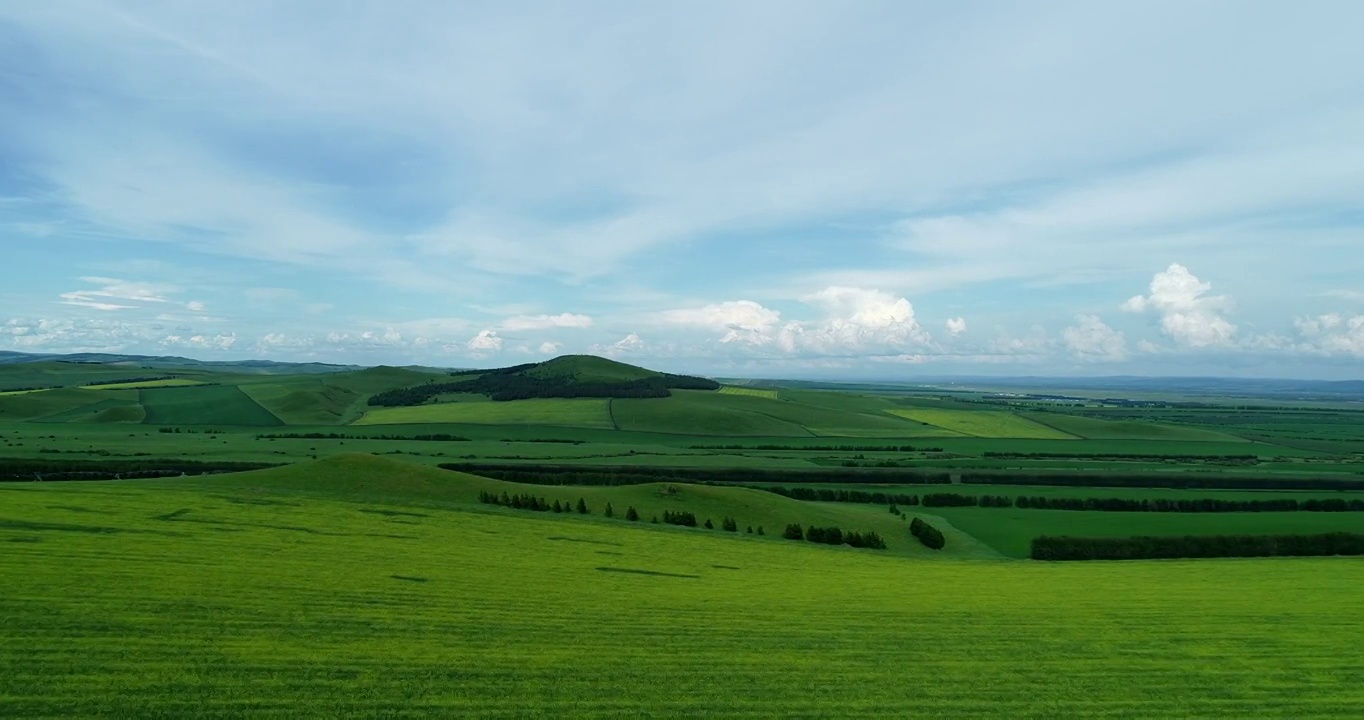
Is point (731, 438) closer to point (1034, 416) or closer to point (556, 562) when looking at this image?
point (1034, 416)

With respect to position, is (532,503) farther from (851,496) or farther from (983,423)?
(983,423)

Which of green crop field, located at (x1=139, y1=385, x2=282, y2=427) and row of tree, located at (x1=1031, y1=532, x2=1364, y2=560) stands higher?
green crop field, located at (x1=139, y1=385, x2=282, y2=427)

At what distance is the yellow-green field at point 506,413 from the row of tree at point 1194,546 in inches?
3855

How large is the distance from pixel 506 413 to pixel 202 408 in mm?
59739

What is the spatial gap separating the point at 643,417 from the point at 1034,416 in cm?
8985

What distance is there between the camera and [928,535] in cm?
5538

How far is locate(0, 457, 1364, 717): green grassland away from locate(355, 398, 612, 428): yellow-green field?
106 meters

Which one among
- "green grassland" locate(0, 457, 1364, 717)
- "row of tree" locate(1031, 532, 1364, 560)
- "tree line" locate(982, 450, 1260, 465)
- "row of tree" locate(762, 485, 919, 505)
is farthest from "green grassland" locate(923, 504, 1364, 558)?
"tree line" locate(982, 450, 1260, 465)

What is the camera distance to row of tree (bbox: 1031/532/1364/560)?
51.0 metres

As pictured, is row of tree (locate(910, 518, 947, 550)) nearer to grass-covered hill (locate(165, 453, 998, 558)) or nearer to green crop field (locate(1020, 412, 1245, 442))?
grass-covered hill (locate(165, 453, 998, 558))

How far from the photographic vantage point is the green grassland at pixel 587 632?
671 inches

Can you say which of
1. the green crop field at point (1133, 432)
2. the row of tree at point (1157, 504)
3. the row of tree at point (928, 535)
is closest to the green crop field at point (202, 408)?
the row of tree at point (1157, 504)

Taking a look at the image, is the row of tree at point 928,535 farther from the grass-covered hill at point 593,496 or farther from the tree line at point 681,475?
the tree line at point 681,475

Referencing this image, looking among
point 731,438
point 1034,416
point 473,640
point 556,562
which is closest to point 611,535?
point 556,562
